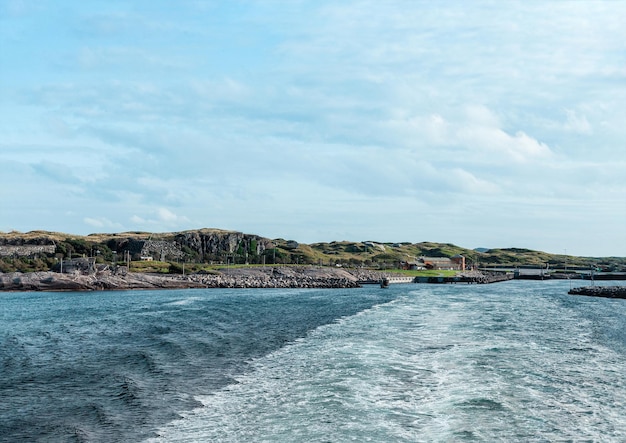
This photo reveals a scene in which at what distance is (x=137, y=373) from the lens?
94.1 feet

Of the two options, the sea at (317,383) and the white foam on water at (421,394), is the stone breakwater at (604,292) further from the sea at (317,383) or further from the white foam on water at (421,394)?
the white foam on water at (421,394)

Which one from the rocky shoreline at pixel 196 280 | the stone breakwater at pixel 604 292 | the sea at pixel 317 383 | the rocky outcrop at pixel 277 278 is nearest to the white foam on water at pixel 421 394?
the sea at pixel 317 383

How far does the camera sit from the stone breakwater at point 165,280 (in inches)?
4646

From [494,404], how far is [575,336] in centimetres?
2565

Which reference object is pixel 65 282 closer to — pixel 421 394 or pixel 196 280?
pixel 196 280

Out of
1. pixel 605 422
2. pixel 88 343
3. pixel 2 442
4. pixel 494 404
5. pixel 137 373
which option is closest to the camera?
pixel 2 442

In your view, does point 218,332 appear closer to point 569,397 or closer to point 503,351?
point 503,351

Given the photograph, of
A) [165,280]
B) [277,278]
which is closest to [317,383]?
[165,280]

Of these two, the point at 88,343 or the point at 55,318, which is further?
the point at 55,318

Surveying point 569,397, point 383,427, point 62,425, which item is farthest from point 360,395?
point 62,425

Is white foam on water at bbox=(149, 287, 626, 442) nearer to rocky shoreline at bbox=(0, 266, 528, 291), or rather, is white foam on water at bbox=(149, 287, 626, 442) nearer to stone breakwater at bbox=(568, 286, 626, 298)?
stone breakwater at bbox=(568, 286, 626, 298)

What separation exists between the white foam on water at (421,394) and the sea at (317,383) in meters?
0.07

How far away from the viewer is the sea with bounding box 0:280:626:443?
1845 centimetres

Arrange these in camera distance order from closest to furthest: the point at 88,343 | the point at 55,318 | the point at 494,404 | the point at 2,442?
the point at 2,442 < the point at 494,404 < the point at 88,343 < the point at 55,318
